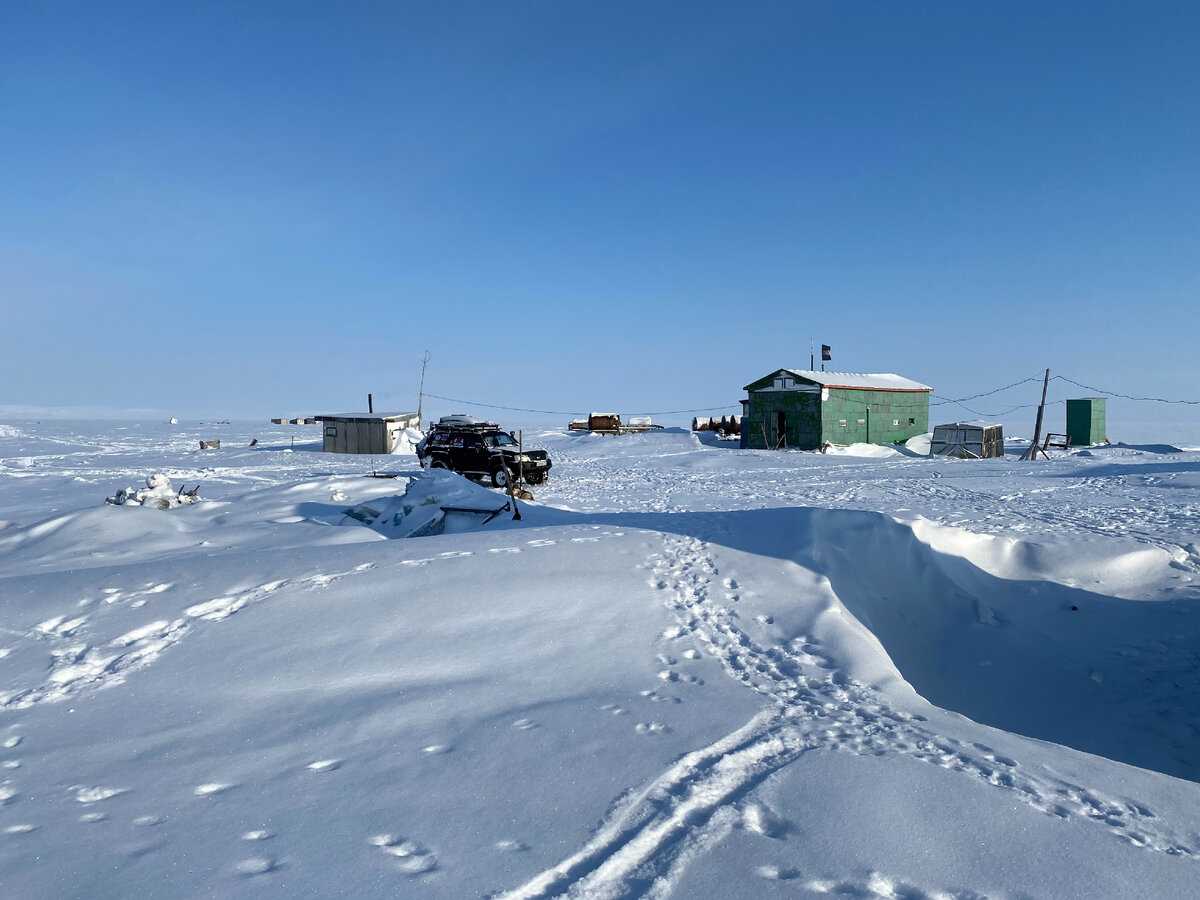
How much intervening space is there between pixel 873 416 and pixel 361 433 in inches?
1061

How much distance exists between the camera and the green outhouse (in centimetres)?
4222

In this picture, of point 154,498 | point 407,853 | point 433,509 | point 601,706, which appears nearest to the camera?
point 407,853

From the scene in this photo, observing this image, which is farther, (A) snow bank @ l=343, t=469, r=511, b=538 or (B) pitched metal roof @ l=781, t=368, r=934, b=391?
(B) pitched metal roof @ l=781, t=368, r=934, b=391

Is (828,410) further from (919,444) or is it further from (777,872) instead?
(777,872)

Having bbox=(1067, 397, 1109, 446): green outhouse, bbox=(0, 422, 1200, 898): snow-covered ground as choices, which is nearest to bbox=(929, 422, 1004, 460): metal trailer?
bbox=(1067, 397, 1109, 446): green outhouse

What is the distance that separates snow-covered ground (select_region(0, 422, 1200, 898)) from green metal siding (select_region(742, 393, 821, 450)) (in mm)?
21739

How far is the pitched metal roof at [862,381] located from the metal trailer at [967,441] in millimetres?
3842

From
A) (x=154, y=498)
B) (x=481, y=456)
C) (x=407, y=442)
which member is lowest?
(x=154, y=498)

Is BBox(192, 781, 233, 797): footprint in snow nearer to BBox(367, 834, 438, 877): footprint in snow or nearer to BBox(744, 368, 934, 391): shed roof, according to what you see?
BBox(367, 834, 438, 877): footprint in snow

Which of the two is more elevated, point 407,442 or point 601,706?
point 407,442

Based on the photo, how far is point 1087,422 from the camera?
4225 cm

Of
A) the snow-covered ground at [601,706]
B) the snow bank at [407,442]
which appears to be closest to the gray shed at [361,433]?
the snow bank at [407,442]

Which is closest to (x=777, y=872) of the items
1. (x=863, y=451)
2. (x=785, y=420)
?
(x=863, y=451)

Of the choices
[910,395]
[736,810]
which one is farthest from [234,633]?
[910,395]
